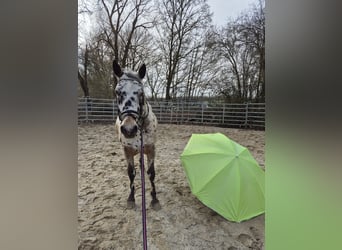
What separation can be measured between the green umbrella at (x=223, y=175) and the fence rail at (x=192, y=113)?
9 cm

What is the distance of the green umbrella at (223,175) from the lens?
4.18ft

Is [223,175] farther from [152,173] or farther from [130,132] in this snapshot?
[130,132]

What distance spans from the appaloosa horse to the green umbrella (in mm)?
184

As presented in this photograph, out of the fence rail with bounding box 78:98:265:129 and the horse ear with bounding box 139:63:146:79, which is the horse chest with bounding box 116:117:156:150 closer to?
the fence rail with bounding box 78:98:265:129

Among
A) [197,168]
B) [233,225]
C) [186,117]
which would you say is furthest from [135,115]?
[233,225]

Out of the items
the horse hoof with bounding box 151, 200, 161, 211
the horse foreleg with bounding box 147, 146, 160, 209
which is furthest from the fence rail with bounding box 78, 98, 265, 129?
the horse hoof with bounding box 151, 200, 161, 211

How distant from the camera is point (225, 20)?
121 centimetres

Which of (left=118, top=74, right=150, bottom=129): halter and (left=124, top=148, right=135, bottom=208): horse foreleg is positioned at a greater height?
(left=118, top=74, right=150, bottom=129): halter

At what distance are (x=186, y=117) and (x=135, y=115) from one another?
24cm

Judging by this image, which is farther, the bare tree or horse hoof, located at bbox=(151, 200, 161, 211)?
horse hoof, located at bbox=(151, 200, 161, 211)

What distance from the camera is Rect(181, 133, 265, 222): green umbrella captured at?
1.27 m

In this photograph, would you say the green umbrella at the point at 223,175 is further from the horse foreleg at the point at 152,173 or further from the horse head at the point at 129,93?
the horse head at the point at 129,93
